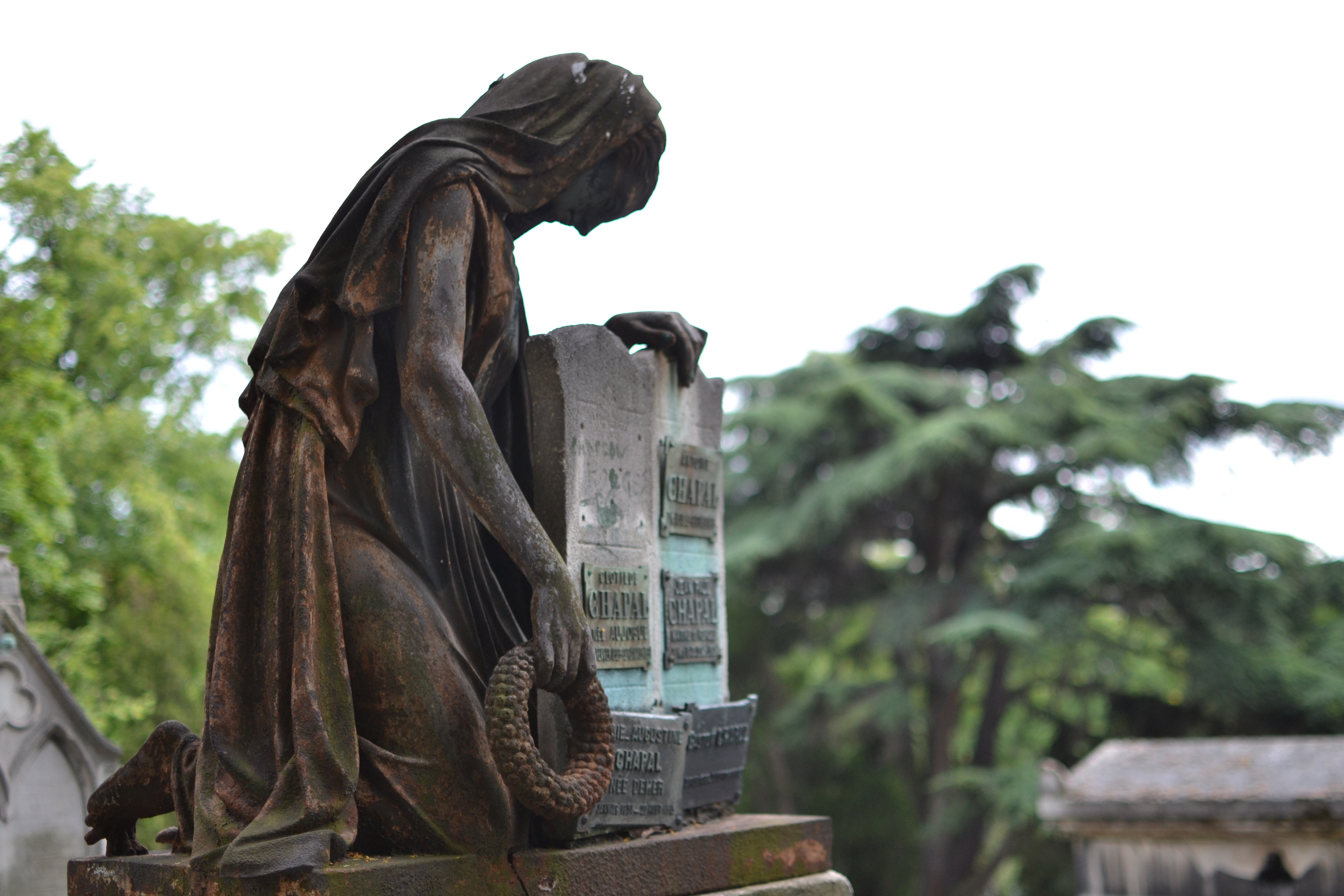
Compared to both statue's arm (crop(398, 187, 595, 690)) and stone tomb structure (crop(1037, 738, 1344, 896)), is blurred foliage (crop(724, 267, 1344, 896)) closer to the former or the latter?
stone tomb structure (crop(1037, 738, 1344, 896))

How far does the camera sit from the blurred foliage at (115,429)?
447 inches

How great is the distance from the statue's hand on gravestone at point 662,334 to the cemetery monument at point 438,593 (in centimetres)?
32

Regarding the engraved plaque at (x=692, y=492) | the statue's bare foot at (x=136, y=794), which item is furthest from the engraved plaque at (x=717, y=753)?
the statue's bare foot at (x=136, y=794)

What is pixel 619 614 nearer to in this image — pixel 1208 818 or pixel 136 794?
pixel 136 794

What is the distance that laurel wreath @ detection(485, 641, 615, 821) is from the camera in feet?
9.27

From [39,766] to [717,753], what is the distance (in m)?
3.07

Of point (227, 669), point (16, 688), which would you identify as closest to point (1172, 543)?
point (16, 688)

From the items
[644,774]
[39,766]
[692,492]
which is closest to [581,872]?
[644,774]

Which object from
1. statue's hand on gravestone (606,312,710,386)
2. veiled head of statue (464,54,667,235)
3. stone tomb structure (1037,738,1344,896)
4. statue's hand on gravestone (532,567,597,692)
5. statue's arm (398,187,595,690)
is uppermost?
veiled head of statue (464,54,667,235)

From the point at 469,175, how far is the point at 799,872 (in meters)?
2.27

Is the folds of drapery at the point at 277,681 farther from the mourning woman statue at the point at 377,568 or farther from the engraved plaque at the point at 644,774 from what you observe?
the engraved plaque at the point at 644,774

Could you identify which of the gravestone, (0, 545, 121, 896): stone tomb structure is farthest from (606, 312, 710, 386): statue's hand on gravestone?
(0, 545, 121, 896): stone tomb structure

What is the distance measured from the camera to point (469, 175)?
320 cm

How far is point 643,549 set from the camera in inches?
151
